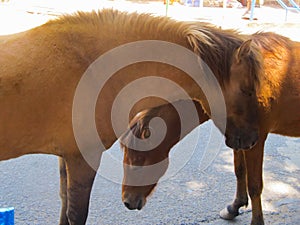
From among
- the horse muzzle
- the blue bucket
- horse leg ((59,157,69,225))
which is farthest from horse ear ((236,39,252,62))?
the blue bucket

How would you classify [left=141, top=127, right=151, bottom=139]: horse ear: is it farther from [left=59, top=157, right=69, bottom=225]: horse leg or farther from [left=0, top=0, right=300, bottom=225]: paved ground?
[left=0, top=0, right=300, bottom=225]: paved ground

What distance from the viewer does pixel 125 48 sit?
2.27 meters

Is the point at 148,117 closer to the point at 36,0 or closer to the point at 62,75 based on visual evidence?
the point at 62,75

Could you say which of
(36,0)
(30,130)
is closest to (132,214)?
(30,130)

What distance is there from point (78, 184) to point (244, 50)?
119cm

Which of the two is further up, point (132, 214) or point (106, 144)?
point (106, 144)

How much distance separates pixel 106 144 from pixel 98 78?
0.38 m

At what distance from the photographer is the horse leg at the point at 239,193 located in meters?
3.07

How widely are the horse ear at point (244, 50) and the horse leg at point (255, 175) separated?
2.37ft

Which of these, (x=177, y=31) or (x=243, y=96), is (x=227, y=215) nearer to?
(x=243, y=96)

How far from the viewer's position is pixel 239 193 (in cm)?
313

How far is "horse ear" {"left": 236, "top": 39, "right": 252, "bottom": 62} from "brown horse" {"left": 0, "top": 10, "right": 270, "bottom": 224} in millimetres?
74

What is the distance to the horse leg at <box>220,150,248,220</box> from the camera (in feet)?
10.1

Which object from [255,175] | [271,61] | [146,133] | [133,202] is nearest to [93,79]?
[146,133]
